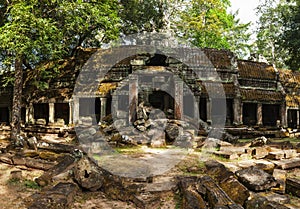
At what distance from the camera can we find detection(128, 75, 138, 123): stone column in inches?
574

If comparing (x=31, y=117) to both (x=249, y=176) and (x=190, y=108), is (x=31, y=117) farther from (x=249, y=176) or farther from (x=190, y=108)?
(x=249, y=176)

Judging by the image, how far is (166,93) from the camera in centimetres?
1683

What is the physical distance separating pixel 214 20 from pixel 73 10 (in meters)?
19.2

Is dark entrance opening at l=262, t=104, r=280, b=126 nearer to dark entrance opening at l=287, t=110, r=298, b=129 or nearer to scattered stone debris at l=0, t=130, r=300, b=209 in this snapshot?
dark entrance opening at l=287, t=110, r=298, b=129

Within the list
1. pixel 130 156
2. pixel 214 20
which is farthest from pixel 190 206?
pixel 214 20

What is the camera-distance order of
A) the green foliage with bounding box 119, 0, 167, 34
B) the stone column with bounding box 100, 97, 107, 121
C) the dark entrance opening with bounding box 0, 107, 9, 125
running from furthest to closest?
1. the dark entrance opening with bounding box 0, 107, 9, 125
2. the green foliage with bounding box 119, 0, 167, 34
3. the stone column with bounding box 100, 97, 107, 121

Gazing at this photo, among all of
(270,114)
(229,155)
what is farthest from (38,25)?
(270,114)

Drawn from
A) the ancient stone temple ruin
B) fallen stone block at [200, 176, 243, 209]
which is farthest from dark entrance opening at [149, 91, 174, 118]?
fallen stone block at [200, 176, 243, 209]

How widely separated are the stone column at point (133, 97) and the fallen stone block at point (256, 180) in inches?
356

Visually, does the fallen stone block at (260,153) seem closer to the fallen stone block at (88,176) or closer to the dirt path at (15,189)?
the fallen stone block at (88,176)

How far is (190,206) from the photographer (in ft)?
14.8

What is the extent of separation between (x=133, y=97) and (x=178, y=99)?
2.61 metres

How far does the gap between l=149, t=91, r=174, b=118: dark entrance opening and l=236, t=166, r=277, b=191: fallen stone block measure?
9750 millimetres

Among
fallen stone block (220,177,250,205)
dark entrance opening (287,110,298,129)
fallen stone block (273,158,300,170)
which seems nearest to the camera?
fallen stone block (220,177,250,205)
